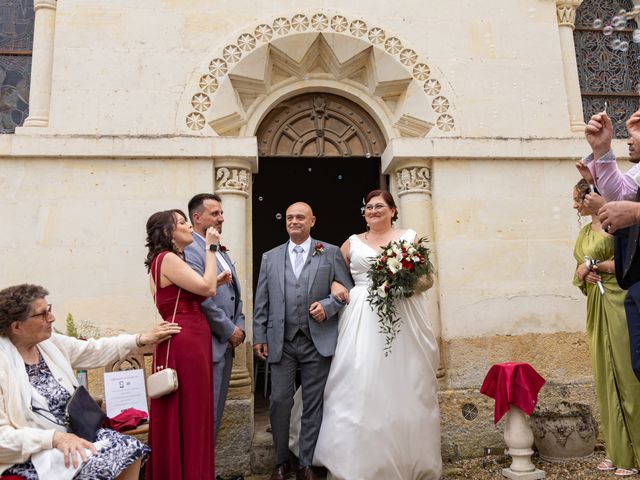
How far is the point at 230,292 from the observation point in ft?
12.8

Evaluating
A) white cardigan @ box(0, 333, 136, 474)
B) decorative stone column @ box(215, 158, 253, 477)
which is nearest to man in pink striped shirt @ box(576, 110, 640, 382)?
white cardigan @ box(0, 333, 136, 474)

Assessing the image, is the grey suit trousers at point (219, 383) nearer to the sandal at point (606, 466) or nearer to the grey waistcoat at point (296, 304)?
the grey waistcoat at point (296, 304)

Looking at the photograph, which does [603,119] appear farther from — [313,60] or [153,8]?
Answer: [153,8]

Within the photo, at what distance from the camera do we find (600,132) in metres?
2.37

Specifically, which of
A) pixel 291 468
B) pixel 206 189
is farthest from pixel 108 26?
pixel 291 468

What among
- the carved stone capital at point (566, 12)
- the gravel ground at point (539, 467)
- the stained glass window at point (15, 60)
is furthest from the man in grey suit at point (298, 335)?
the carved stone capital at point (566, 12)

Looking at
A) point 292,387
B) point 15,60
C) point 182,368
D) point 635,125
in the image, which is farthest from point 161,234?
point 15,60

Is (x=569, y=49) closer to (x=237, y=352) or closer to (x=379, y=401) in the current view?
(x=379, y=401)

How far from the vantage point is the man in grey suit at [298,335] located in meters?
3.89

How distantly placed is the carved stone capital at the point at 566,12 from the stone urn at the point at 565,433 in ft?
13.5

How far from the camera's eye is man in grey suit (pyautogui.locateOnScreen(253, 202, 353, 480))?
3891mm

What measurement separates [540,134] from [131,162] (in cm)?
410

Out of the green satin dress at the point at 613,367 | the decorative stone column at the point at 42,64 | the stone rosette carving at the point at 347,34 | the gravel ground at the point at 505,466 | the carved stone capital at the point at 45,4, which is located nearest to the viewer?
the green satin dress at the point at 613,367

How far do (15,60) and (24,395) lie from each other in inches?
181
